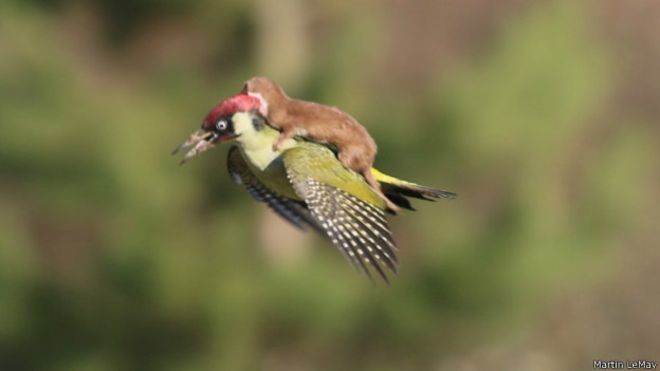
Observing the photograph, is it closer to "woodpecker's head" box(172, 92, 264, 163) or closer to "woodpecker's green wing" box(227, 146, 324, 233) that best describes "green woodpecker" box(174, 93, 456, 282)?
"woodpecker's head" box(172, 92, 264, 163)

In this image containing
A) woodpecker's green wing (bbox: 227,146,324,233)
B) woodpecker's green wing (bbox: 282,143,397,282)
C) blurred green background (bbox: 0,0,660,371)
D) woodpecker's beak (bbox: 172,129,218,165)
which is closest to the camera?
woodpecker's beak (bbox: 172,129,218,165)

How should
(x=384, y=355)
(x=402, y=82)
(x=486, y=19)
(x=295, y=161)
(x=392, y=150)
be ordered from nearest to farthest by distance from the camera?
1. (x=295, y=161)
2. (x=392, y=150)
3. (x=384, y=355)
4. (x=402, y=82)
5. (x=486, y=19)

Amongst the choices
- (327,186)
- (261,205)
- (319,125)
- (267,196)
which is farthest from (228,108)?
(261,205)

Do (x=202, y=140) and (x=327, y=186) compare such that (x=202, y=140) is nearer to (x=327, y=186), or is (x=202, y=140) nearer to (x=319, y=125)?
(x=319, y=125)

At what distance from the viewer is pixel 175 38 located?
34.1 ft

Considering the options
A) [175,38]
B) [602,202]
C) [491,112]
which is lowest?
[602,202]

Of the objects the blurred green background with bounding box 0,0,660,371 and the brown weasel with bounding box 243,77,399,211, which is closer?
the brown weasel with bounding box 243,77,399,211

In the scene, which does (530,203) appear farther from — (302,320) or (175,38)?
(175,38)

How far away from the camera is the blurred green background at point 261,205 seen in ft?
29.0

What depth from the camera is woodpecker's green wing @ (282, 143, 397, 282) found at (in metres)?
2.74

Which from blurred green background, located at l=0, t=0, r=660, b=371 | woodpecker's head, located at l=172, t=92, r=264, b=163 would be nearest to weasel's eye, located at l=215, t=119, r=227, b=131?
woodpecker's head, located at l=172, t=92, r=264, b=163

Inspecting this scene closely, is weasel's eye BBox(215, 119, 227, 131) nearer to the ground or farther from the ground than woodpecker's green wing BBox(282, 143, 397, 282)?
farther from the ground

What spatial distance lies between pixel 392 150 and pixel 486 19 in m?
4.28

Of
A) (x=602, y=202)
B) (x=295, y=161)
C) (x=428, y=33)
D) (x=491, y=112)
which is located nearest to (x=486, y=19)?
(x=428, y=33)
